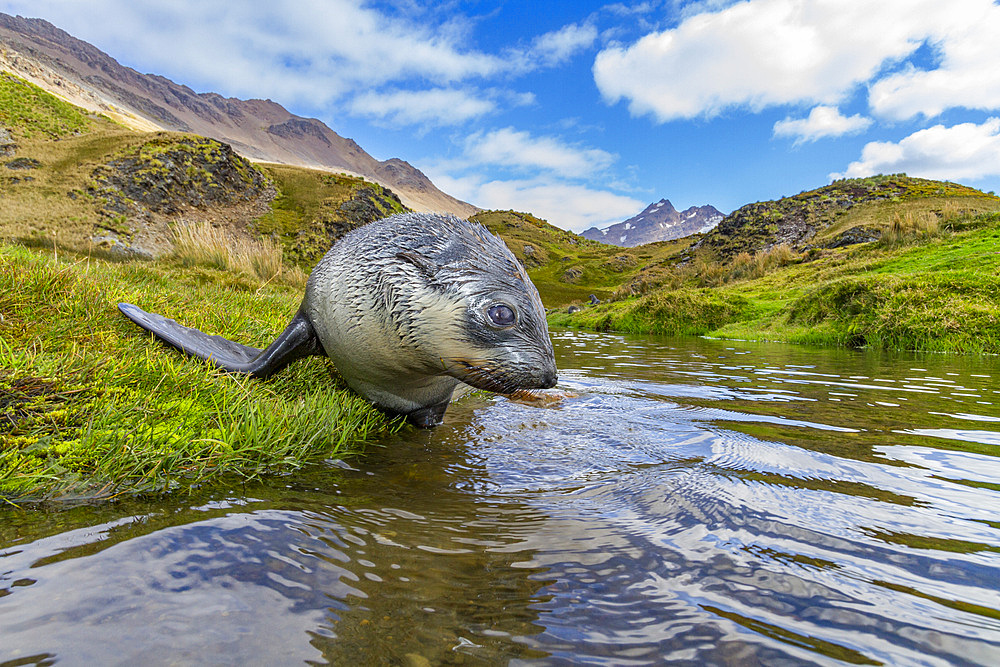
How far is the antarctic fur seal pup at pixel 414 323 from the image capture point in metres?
2.93

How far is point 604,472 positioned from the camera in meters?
2.90

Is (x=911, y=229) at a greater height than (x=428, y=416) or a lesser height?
greater

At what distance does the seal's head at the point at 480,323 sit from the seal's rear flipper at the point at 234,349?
1.16m

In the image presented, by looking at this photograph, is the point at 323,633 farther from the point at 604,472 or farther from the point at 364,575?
the point at 604,472

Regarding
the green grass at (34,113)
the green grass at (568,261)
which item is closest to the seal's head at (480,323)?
the green grass at (568,261)

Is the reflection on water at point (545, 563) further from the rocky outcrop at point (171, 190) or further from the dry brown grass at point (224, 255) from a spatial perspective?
the rocky outcrop at point (171, 190)

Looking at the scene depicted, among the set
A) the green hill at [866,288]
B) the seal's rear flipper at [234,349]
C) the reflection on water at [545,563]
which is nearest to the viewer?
the reflection on water at [545,563]

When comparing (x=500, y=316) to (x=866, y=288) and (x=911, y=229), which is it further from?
(x=911, y=229)

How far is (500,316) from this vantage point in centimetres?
293

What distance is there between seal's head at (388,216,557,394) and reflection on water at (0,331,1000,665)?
0.64 metres

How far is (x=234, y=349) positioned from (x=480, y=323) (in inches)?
91.9

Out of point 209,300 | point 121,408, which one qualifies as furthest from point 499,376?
point 209,300

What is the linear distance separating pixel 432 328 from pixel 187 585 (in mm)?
1840

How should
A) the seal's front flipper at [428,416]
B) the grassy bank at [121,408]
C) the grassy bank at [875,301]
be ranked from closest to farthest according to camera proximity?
1. the grassy bank at [121,408]
2. the seal's front flipper at [428,416]
3. the grassy bank at [875,301]
